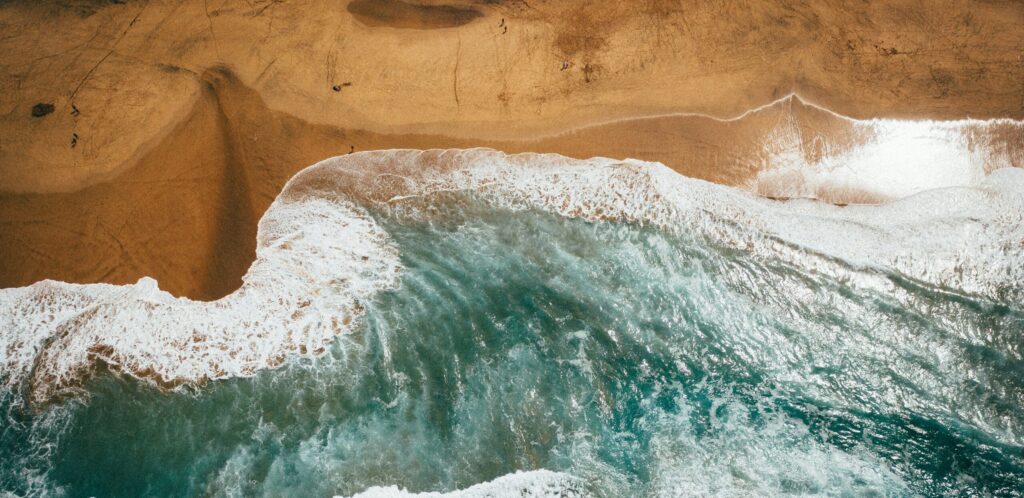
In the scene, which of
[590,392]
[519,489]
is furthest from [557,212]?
[519,489]

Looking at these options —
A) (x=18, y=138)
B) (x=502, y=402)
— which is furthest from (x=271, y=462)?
(x=18, y=138)

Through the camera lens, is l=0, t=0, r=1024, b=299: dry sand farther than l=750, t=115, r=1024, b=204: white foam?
No

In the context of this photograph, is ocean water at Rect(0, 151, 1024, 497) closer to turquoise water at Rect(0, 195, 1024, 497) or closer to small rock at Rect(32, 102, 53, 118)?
turquoise water at Rect(0, 195, 1024, 497)

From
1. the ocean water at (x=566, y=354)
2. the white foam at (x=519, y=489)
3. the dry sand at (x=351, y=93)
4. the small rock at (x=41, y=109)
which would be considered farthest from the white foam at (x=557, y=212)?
the small rock at (x=41, y=109)

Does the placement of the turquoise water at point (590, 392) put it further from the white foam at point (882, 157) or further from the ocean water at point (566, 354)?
the white foam at point (882, 157)

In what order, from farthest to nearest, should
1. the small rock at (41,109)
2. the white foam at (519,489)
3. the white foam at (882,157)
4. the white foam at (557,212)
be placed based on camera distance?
1. the white foam at (882,157)
2. the small rock at (41,109)
3. the white foam at (557,212)
4. the white foam at (519,489)

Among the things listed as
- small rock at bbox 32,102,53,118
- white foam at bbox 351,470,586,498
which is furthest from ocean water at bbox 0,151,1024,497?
small rock at bbox 32,102,53,118

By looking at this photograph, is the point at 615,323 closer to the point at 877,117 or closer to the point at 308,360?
the point at 308,360

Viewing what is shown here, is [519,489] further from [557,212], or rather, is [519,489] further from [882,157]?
[882,157]
